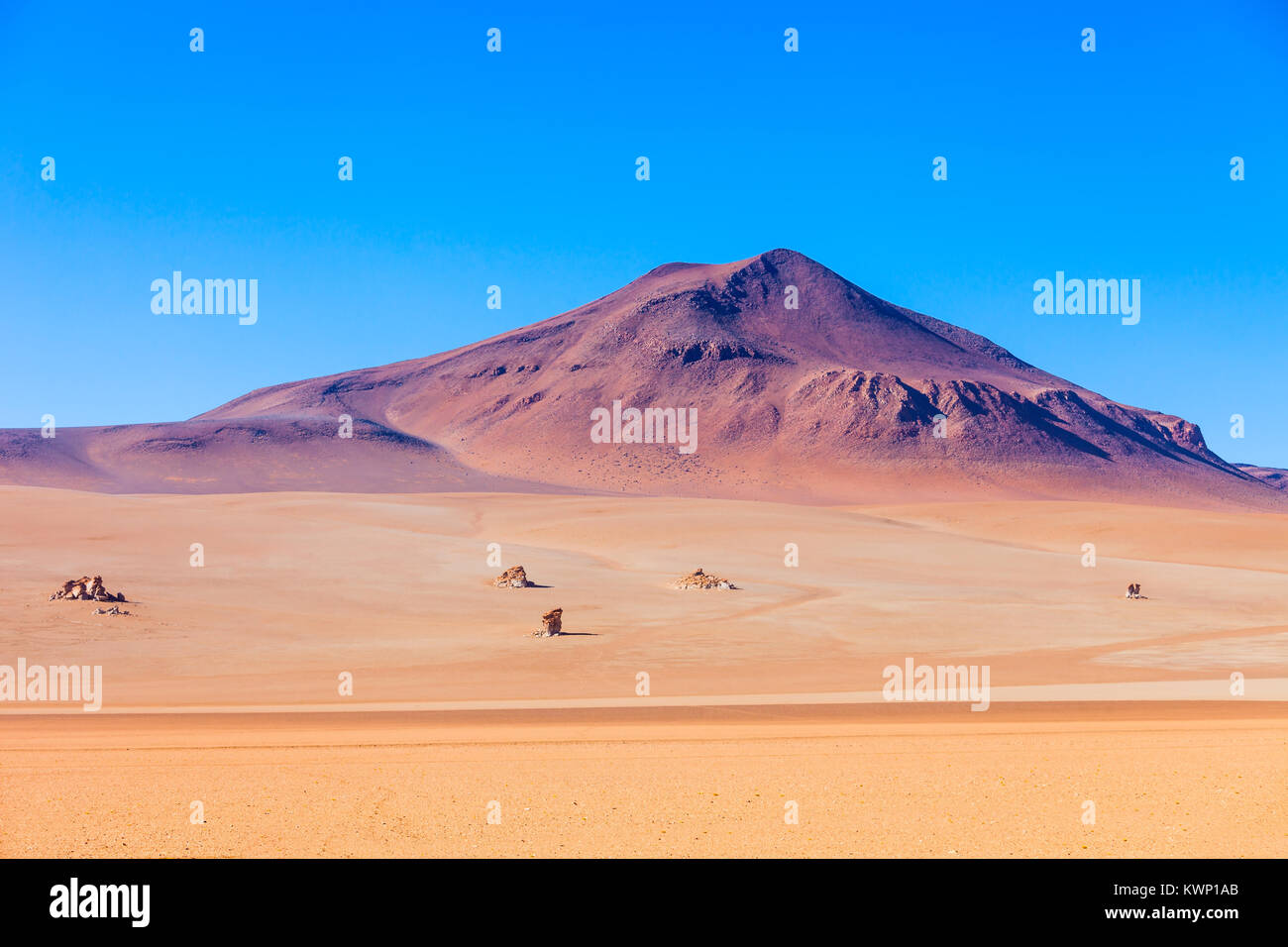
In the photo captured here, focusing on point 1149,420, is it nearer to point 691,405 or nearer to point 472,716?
point 691,405

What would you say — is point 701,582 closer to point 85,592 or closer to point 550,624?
point 550,624

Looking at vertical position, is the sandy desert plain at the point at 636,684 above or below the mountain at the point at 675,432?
below

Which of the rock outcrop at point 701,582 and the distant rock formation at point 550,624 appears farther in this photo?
the rock outcrop at point 701,582

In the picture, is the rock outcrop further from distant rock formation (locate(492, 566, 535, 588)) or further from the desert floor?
distant rock formation (locate(492, 566, 535, 588))

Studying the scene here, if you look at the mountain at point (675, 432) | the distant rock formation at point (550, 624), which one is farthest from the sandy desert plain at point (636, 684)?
the mountain at point (675, 432)

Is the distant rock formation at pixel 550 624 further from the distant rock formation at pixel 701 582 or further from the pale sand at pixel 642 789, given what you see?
the distant rock formation at pixel 701 582
